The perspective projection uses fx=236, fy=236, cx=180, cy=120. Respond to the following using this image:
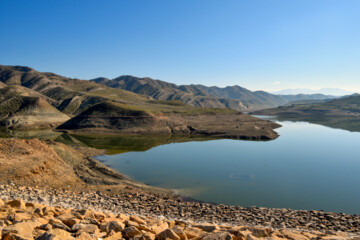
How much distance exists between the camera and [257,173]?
34062 mm

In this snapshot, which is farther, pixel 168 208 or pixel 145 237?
pixel 168 208

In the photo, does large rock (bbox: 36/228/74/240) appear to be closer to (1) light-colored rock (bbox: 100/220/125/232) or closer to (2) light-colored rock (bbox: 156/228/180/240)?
(1) light-colored rock (bbox: 100/220/125/232)

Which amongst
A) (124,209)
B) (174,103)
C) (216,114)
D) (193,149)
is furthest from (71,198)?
(174,103)

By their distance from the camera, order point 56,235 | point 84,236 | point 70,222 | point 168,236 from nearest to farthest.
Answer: point 56,235, point 84,236, point 168,236, point 70,222

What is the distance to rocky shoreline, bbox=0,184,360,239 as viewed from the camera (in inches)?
665

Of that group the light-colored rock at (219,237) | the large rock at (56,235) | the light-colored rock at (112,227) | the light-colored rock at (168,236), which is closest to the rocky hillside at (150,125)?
the light-colored rock at (219,237)

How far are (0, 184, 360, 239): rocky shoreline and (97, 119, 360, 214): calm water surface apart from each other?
3843 mm

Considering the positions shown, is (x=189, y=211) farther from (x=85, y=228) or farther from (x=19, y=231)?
(x=19, y=231)

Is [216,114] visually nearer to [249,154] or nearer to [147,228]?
[249,154]

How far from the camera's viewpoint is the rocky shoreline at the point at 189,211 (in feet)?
55.4

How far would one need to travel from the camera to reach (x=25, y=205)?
12.1 m

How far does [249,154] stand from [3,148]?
40.0 meters

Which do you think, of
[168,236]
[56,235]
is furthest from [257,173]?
[56,235]

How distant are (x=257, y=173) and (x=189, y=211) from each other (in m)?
17.7
